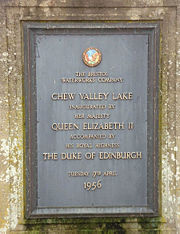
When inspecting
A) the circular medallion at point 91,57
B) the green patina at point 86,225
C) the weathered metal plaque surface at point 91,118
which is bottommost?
the green patina at point 86,225

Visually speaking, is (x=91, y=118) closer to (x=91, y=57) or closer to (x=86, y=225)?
(x=91, y=57)

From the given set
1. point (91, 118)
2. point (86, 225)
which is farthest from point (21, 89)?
point (86, 225)

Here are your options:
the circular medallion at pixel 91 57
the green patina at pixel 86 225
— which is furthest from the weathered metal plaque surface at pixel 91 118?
the green patina at pixel 86 225

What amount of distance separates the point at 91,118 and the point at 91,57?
85cm

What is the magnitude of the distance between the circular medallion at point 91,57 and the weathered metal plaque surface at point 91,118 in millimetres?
14

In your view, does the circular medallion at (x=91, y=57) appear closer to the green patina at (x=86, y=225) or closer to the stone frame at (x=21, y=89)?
the stone frame at (x=21, y=89)

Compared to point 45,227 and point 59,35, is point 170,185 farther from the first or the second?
point 59,35

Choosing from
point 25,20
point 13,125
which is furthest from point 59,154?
point 25,20

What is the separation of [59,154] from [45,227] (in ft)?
3.50

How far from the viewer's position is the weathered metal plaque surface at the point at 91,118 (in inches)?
151

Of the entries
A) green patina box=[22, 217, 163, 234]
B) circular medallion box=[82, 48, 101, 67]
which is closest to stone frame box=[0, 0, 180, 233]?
green patina box=[22, 217, 163, 234]

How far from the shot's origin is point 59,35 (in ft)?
12.6

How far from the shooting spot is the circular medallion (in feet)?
12.6

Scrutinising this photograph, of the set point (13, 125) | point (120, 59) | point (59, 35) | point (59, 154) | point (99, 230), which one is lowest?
point (99, 230)
